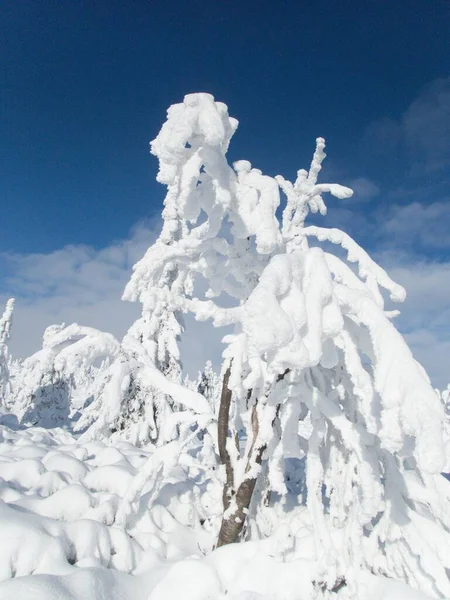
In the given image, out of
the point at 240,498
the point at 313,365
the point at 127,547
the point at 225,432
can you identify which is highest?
the point at 313,365

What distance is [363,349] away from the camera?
4184 mm

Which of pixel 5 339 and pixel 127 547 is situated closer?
pixel 127 547

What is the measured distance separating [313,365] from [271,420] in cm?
168

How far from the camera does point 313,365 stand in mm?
3213

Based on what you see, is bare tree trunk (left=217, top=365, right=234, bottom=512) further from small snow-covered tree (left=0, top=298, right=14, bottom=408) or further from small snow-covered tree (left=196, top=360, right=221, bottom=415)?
small snow-covered tree (left=0, top=298, right=14, bottom=408)

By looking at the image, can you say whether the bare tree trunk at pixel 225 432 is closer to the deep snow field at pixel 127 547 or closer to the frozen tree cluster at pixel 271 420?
the frozen tree cluster at pixel 271 420

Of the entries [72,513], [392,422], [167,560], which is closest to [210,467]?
[167,560]

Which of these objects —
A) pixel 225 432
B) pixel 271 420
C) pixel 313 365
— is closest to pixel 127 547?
pixel 225 432

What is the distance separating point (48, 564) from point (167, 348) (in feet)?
41.5

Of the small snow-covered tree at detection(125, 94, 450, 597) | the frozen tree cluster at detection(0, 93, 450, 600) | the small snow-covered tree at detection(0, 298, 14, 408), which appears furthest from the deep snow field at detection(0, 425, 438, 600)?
the small snow-covered tree at detection(0, 298, 14, 408)

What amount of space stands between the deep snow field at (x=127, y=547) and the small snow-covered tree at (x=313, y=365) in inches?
16.9

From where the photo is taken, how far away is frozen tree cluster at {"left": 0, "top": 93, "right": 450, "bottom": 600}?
3.44 metres

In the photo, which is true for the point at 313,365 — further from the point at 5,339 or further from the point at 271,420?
the point at 5,339

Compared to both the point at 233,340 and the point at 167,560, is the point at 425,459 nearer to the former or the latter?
the point at 233,340
